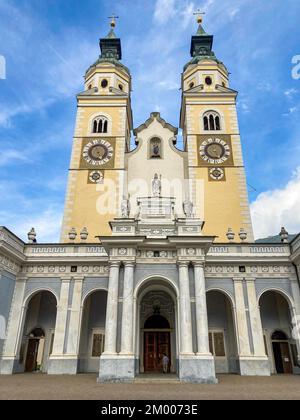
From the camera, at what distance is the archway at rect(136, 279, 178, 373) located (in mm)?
18234

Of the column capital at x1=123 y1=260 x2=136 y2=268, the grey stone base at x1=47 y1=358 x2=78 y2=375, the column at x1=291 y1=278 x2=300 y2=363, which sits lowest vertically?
the grey stone base at x1=47 y1=358 x2=78 y2=375

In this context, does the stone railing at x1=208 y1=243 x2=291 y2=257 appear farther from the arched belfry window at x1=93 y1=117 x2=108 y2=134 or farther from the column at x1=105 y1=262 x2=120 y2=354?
the arched belfry window at x1=93 y1=117 x2=108 y2=134

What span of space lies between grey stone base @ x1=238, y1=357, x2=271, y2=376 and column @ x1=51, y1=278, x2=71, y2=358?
33.0ft

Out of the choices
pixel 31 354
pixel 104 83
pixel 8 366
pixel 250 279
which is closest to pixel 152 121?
pixel 104 83

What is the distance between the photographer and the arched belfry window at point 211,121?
29.4m

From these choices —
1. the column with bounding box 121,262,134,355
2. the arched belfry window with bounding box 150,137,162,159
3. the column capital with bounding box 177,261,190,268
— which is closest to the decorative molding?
the column with bounding box 121,262,134,355

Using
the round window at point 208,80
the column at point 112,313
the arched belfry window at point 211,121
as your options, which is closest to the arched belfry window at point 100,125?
the arched belfry window at point 211,121

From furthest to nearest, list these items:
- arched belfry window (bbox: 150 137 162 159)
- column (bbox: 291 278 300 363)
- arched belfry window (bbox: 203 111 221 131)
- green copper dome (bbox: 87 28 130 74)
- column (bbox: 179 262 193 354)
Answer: green copper dome (bbox: 87 28 130 74), arched belfry window (bbox: 203 111 221 131), arched belfry window (bbox: 150 137 162 159), column (bbox: 291 278 300 363), column (bbox: 179 262 193 354)

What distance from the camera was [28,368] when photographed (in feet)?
62.7

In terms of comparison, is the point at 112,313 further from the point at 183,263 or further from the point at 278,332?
the point at 278,332

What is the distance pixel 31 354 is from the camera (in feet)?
64.0
